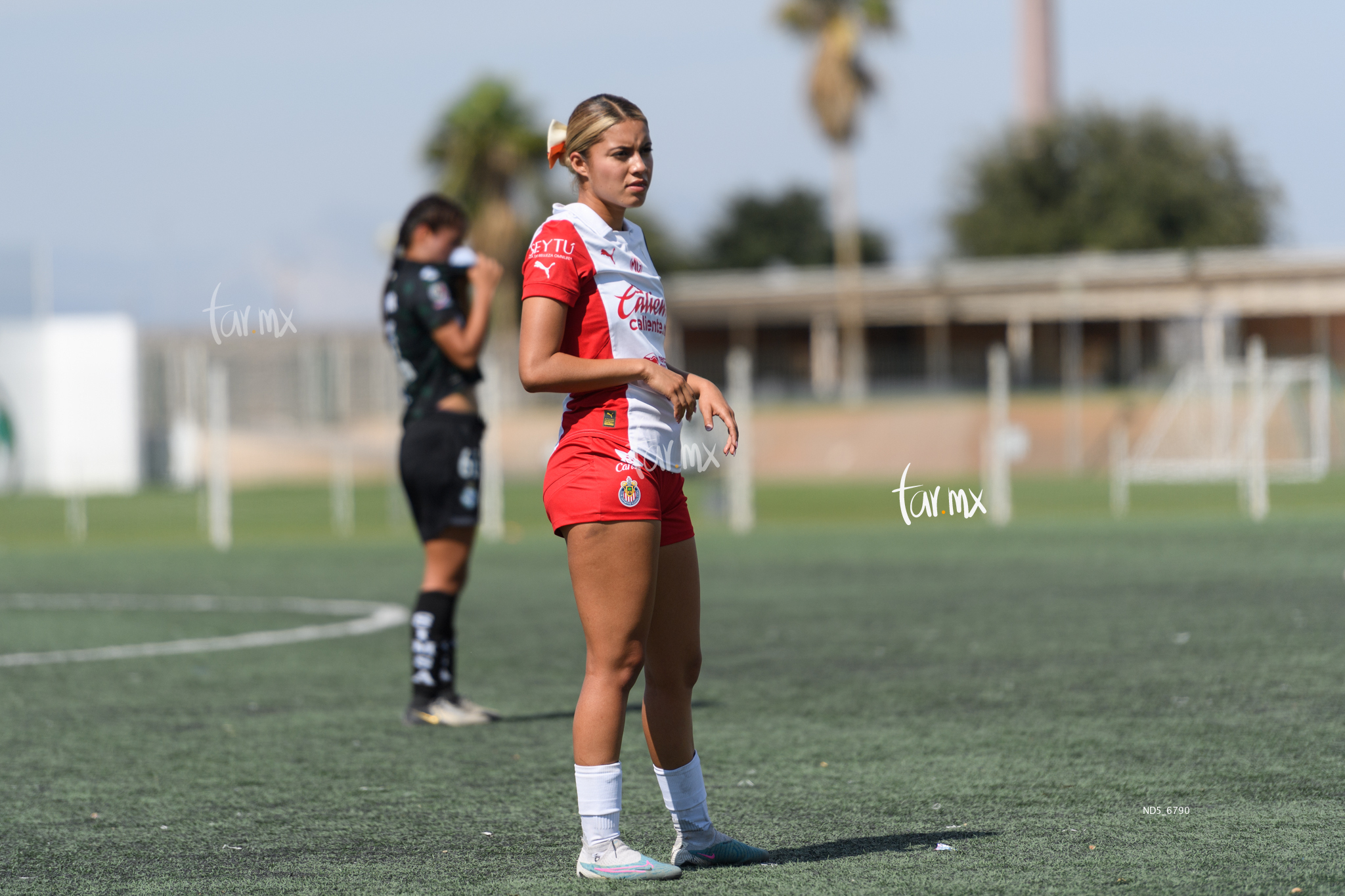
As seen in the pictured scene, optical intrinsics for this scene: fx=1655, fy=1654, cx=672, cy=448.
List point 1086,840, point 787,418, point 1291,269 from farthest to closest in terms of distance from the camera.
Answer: point 1291,269 < point 787,418 < point 1086,840

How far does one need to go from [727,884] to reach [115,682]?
15.7ft

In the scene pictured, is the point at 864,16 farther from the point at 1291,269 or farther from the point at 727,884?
the point at 727,884

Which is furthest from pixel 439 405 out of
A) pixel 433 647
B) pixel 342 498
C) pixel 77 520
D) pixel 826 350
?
pixel 826 350

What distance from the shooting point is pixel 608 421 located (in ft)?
13.0

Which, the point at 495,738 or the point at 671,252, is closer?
the point at 495,738

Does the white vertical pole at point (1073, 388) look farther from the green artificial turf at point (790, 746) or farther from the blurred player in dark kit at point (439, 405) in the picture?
the blurred player in dark kit at point (439, 405)

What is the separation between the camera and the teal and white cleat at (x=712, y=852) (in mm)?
4133

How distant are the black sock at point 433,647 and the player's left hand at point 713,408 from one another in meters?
3.02

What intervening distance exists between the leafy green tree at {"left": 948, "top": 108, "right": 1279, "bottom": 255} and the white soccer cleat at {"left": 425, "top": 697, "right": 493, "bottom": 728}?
56.9 metres

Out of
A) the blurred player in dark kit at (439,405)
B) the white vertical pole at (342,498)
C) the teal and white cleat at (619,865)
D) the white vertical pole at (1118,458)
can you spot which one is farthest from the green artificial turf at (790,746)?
the white vertical pole at (1118,458)

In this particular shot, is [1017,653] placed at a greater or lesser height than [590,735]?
lesser

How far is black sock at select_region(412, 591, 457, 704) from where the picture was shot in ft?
21.8

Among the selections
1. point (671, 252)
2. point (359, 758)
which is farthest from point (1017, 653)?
point (671, 252)

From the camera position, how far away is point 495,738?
6254 millimetres
